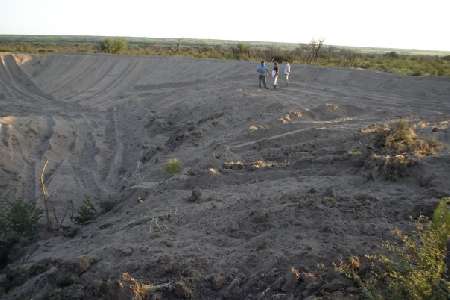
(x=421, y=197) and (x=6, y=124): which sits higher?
(x=421, y=197)

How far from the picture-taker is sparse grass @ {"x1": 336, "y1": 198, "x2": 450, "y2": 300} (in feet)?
13.1

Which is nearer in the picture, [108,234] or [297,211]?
[297,211]

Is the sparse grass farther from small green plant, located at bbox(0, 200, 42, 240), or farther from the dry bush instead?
small green plant, located at bbox(0, 200, 42, 240)

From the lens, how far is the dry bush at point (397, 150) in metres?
7.55

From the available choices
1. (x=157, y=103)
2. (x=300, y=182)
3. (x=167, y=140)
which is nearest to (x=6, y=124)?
(x=167, y=140)

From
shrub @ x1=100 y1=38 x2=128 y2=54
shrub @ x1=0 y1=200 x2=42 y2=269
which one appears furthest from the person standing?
shrub @ x1=100 y1=38 x2=128 y2=54

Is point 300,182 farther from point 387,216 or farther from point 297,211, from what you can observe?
point 387,216

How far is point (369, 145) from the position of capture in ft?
29.5

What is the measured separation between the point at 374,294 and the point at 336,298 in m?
0.35

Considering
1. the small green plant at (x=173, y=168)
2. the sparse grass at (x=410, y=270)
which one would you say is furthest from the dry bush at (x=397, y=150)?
the small green plant at (x=173, y=168)

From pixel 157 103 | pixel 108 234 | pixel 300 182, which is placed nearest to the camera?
pixel 108 234

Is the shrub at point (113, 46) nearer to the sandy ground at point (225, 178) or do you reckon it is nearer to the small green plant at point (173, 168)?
the sandy ground at point (225, 178)

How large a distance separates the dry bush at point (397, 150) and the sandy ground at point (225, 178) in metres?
0.21

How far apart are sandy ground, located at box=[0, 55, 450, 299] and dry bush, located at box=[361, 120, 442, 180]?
21 cm
